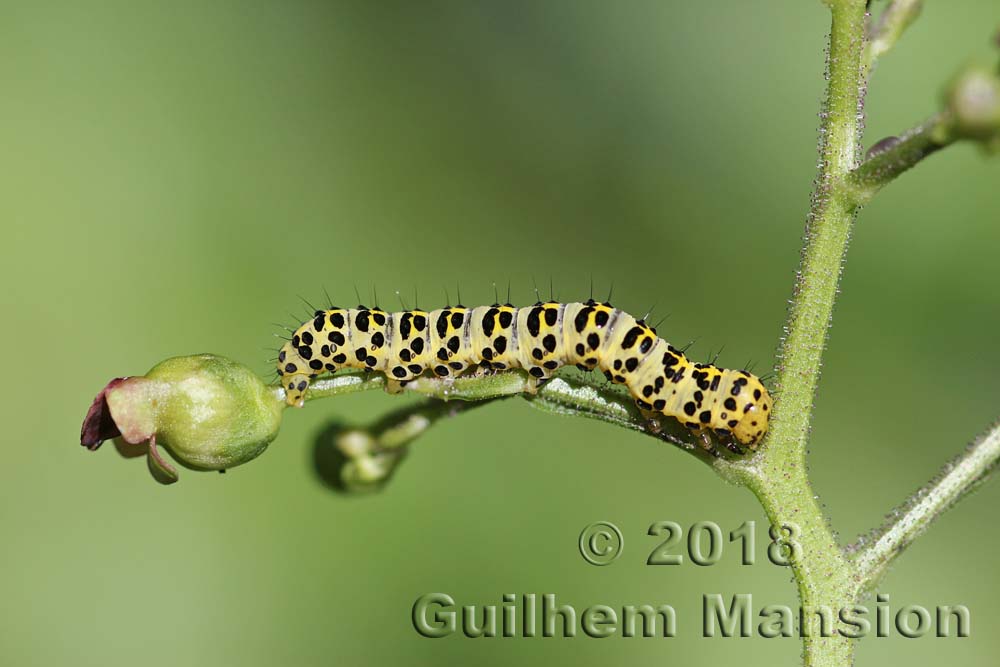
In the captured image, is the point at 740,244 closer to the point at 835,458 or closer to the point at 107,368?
the point at 835,458

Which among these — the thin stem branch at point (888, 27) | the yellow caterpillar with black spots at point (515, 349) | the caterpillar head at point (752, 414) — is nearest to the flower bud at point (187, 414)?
the yellow caterpillar with black spots at point (515, 349)

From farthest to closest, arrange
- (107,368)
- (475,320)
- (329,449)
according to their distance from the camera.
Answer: (107,368) → (475,320) → (329,449)

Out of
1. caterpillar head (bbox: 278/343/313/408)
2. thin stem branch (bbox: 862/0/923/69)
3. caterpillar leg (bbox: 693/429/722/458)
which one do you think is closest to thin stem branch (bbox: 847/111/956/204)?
thin stem branch (bbox: 862/0/923/69)

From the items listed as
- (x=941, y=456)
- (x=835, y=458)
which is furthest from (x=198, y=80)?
(x=941, y=456)

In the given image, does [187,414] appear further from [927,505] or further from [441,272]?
[441,272]

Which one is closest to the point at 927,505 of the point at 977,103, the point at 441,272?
the point at 977,103

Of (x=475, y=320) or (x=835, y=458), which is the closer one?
(x=475, y=320)

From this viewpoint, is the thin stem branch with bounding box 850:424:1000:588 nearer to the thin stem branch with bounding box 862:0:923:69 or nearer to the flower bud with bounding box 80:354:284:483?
the thin stem branch with bounding box 862:0:923:69
